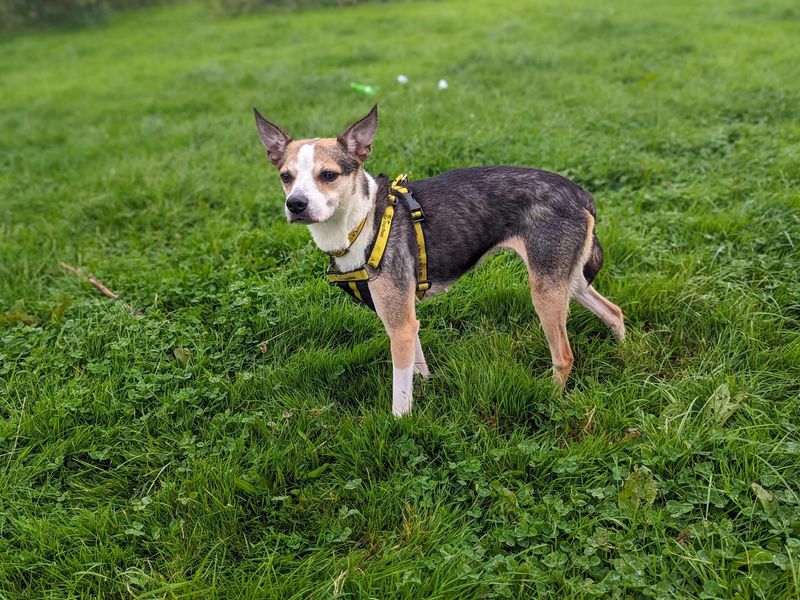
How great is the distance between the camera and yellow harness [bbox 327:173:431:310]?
297 centimetres

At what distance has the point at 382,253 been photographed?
2971 mm

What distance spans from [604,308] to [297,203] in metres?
1.90

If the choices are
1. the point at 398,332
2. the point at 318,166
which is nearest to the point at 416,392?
the point at 398,332

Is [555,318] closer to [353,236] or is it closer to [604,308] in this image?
[604,308]

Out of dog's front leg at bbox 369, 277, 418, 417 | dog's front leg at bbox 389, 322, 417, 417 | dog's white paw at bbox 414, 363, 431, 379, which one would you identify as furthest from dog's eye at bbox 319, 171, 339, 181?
dog's white paw at bbox 414, 363, 431, 379

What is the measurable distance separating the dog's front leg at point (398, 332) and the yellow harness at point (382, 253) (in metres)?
0.08

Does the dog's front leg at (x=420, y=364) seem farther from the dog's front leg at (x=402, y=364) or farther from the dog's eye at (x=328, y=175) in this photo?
the dog's eye at (x=328, y=175)

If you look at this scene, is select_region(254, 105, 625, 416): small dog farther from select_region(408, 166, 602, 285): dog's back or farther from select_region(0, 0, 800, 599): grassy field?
select_region(0, 0, 800, 599): grassy field

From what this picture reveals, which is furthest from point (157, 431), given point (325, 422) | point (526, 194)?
point (526, 194)

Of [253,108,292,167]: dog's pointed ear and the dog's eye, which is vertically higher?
[253,108,292,167]: dog's pointed ear

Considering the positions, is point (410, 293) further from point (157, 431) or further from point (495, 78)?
point (495, 78)

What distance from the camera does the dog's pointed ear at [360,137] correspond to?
2.99 m

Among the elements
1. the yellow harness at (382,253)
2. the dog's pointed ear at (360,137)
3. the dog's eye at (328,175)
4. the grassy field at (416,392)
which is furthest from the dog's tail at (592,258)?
the dog's eye at (328,175)

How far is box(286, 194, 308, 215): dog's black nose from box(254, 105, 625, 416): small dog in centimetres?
15
